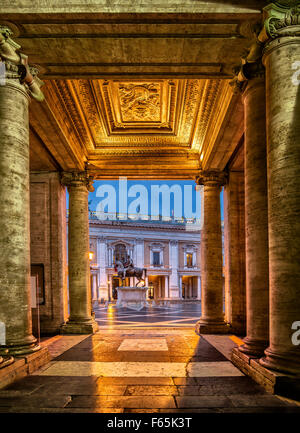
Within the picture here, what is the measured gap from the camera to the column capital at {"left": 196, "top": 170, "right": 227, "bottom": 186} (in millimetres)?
13070

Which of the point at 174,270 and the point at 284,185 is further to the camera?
the point at 174,270

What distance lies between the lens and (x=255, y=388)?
5.28 meters

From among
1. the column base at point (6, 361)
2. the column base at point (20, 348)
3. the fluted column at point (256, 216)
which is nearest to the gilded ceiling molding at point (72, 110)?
the fluted column at point (256, 216)

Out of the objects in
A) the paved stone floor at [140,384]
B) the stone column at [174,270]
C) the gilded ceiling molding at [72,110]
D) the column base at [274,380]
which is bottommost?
the stone column at [174,270]

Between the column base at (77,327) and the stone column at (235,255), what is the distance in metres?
5.17

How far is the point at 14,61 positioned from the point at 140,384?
633cm

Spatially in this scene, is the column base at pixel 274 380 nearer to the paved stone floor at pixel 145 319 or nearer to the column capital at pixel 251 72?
the column capital at pixel 251 72

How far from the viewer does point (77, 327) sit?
12125 millimetres

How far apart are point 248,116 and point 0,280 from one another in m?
5.66

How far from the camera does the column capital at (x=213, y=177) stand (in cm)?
1307

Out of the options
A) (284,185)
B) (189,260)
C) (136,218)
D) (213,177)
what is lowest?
(189,260)

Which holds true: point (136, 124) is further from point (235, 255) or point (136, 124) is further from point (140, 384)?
point (140, 384)

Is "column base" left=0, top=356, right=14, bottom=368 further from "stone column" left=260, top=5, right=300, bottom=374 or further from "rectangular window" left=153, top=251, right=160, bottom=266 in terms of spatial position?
"rectangular window" left=153, top=251, right=160, bottom=266

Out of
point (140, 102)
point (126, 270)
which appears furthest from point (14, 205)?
point (126, 270)
